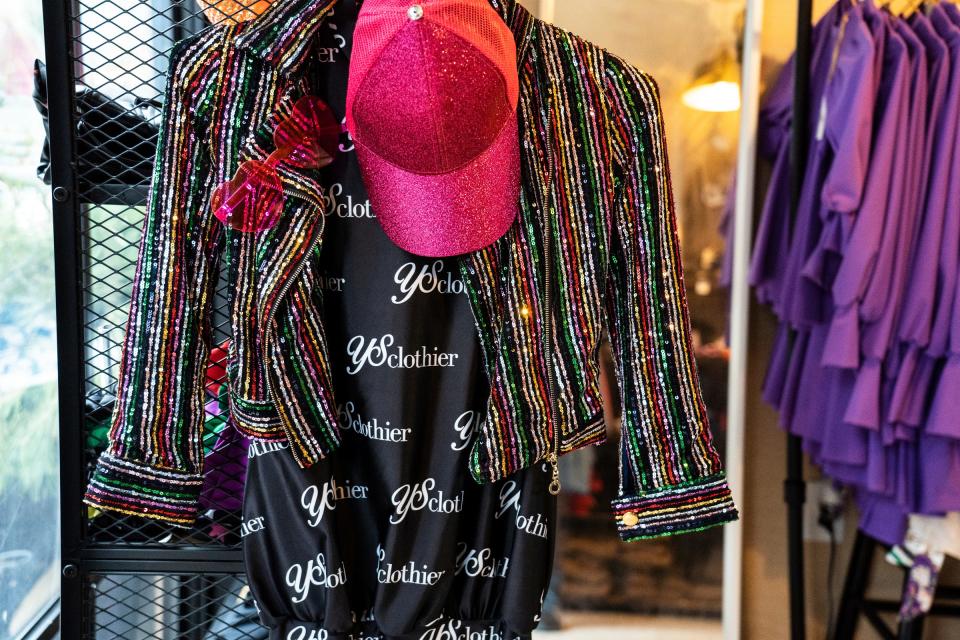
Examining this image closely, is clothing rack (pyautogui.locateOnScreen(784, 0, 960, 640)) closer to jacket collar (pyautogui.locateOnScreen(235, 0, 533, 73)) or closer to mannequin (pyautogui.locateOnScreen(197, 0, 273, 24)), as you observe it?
jacket collar (pyautogui.locateOnScreen(235, 0, 533, 73))

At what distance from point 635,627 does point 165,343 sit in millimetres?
1334

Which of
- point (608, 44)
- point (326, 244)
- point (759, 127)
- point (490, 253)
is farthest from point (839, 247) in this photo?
point (326, 244)

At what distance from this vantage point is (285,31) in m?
0.70

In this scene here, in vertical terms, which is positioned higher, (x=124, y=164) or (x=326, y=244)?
(x=124, y=164)

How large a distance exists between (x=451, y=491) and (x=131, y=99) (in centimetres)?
65

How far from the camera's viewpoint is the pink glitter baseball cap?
62cm

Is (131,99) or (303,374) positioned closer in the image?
(303,374)

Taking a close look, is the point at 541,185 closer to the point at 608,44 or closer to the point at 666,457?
the point at 666,457

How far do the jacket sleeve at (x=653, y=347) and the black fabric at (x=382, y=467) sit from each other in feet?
0.41

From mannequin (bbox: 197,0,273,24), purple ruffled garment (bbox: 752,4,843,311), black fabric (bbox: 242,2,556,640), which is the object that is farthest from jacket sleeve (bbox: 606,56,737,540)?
purple ruffled garment (bbox: 752,4,843,311)

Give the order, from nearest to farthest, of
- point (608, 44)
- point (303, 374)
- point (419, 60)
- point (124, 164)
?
1. point (419, 60)
2. point (303, 374)
3. point (124, 164)
4. point (608, 44)

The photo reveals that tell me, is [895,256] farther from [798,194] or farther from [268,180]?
[268,180]

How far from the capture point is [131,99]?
35.0 inches

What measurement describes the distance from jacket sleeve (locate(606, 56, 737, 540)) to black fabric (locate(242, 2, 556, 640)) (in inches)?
4.9
